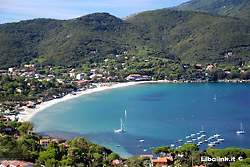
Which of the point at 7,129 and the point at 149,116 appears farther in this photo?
the point at 149,116

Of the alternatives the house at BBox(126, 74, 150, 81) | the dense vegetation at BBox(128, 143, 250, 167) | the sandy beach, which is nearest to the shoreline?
the sandy beach

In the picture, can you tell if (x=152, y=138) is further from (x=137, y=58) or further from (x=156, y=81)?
(x=137, y=58)

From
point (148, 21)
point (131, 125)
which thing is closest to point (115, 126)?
point (131, 125)

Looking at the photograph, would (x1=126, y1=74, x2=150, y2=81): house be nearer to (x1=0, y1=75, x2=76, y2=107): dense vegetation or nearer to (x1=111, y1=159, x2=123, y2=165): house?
(x1=0, y1=75, x2=76, y2=107): dense vegetation

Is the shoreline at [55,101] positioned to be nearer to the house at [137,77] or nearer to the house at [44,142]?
the house at [137,77]

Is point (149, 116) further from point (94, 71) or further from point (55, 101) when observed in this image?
point (94, 71)

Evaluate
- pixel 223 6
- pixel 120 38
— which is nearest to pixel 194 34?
pixel 120 38
